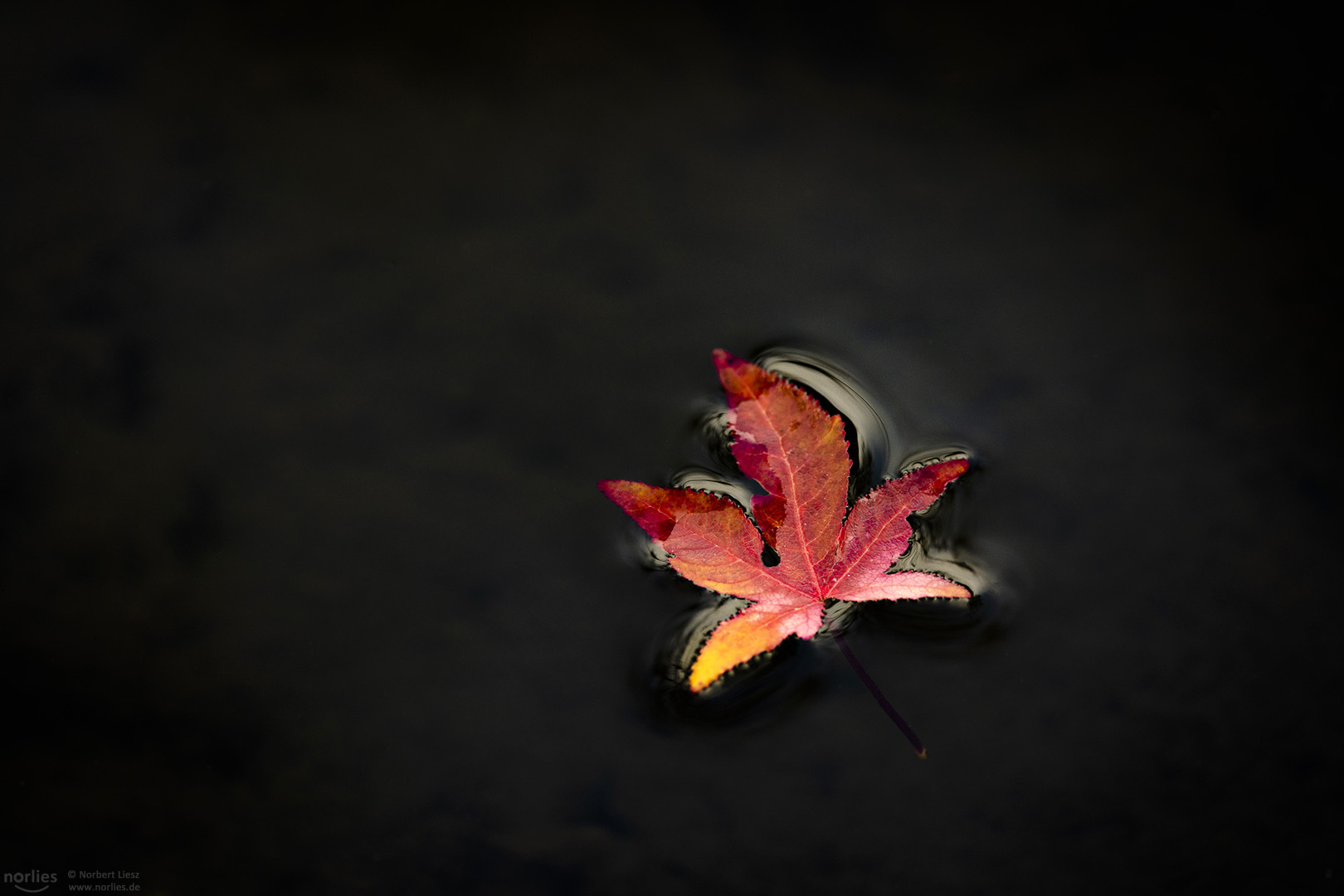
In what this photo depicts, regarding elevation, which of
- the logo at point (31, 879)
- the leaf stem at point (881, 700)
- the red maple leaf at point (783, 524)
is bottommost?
the logo at point (31, 879)

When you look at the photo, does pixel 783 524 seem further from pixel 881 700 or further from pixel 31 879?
pixel 31 879

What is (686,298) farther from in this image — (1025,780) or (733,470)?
(1025,780)

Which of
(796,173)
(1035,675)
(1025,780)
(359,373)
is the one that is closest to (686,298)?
(796,173)

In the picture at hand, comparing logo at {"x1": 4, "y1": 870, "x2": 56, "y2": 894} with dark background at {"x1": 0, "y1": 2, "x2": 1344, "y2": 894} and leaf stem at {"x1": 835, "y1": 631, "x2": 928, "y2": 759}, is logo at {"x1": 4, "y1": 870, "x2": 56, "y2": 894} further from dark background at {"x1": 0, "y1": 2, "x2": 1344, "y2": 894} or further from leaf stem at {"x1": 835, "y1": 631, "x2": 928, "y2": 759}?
leaf stem at {"x1": 835, "y1": 631, "x2": 928, "y2": 759}

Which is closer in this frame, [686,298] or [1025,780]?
[1025,780]

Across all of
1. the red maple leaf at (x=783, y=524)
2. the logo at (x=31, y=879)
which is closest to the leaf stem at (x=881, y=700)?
the red maple leaf at (x=783, y=524)

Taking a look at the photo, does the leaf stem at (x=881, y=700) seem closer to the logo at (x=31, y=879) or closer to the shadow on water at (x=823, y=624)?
the shadow on water at (x=823, y=624)

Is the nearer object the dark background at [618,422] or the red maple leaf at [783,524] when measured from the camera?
the red maple leaf at [783,524]
